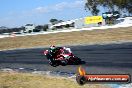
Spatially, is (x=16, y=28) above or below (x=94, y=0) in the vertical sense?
below

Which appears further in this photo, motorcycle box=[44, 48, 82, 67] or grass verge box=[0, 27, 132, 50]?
grass verge box=[0, 27, 132, 50]

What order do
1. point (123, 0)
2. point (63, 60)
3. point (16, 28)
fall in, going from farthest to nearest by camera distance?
point (16, 28)
point (123, 0)
point (63, 60)

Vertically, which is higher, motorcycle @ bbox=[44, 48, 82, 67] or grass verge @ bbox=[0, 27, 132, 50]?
motorcycle @ bbox=[44, 48, 82, 67]

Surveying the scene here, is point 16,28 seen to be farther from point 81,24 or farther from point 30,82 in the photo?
point 30,82

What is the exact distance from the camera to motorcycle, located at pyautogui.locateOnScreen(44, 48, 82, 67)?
19.8 metres

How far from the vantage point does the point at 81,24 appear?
8500 centimetres

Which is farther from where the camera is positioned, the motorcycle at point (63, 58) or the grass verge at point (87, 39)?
the grass verge at point (87, 39)

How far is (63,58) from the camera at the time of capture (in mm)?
20109

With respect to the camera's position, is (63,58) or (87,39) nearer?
A: (63,58)

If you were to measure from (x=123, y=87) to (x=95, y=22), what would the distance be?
226ft

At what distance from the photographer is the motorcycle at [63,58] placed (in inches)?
781

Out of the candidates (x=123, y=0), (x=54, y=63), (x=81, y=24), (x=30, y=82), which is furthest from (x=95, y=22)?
(x=30, y=82)

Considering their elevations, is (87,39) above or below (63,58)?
below

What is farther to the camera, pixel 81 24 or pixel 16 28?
pixel 16 28
